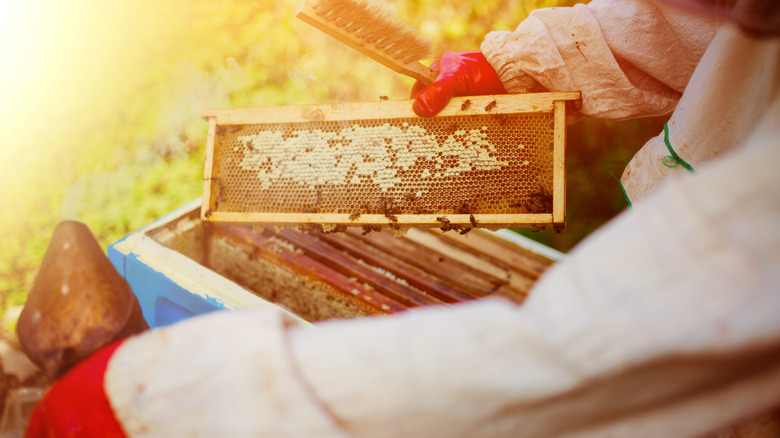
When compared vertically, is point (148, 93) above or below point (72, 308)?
above

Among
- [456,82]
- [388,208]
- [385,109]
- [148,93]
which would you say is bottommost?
[388,208]

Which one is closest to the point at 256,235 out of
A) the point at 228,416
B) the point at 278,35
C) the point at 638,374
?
the point at 228,416

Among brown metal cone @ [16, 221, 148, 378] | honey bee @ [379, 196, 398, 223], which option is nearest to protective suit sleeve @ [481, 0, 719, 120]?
honey bee @ [379, 196, 398, 223]

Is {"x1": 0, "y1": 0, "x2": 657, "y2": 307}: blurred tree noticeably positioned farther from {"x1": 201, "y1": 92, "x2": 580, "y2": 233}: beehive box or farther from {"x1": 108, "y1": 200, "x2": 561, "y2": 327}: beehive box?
{"x1": 201, "y1": 92, "x2": 580, "y2": 233}: beehive box

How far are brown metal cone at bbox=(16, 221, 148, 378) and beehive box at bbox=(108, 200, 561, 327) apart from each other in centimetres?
68

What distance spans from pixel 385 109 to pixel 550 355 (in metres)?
1.49

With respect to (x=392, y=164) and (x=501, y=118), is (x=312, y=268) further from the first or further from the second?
(x=501, y=118)

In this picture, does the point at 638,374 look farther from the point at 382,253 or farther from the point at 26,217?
the point at 26,217

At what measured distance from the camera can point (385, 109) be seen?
194 cm

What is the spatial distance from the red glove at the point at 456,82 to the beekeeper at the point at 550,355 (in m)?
1.04

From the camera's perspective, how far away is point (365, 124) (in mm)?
1995

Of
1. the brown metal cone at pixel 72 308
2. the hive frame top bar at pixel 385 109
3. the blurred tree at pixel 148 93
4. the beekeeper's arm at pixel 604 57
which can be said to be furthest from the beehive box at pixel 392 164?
the blurred tree at pixel 148 93

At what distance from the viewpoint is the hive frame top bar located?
70.6 inches

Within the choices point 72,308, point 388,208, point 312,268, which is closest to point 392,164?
point 388,208
